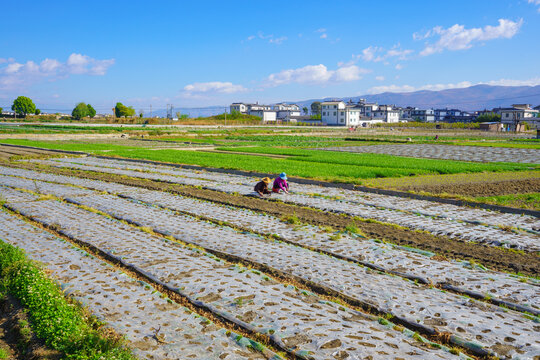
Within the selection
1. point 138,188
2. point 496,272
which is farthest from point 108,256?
point 138,188

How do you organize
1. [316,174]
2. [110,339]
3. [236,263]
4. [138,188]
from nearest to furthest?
[110,339]
[236,263]
[138,188]
[316,174]

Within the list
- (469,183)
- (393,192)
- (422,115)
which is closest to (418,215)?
(393,192)

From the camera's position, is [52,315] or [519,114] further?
[519,114]

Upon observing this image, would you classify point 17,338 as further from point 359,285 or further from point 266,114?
point 266,114

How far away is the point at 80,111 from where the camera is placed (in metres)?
156

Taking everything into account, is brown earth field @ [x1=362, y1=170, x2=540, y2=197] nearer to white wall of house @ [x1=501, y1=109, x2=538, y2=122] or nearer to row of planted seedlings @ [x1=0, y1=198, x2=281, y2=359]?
row of planted seedlings @ [x1=0, y1=198, x2=281, y2=359]

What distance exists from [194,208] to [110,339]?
9.49 m

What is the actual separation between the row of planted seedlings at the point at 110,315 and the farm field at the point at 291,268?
0.03 meters

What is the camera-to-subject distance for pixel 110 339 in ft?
18.9

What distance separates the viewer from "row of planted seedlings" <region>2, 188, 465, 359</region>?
5.96 m

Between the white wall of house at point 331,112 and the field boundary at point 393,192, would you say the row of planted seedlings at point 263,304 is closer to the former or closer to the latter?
the field boundary at point 393,192

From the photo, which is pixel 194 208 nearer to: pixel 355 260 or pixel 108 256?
pixel 108 256

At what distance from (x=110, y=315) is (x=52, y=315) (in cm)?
79

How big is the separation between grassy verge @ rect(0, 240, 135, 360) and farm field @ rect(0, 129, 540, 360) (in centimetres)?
30
